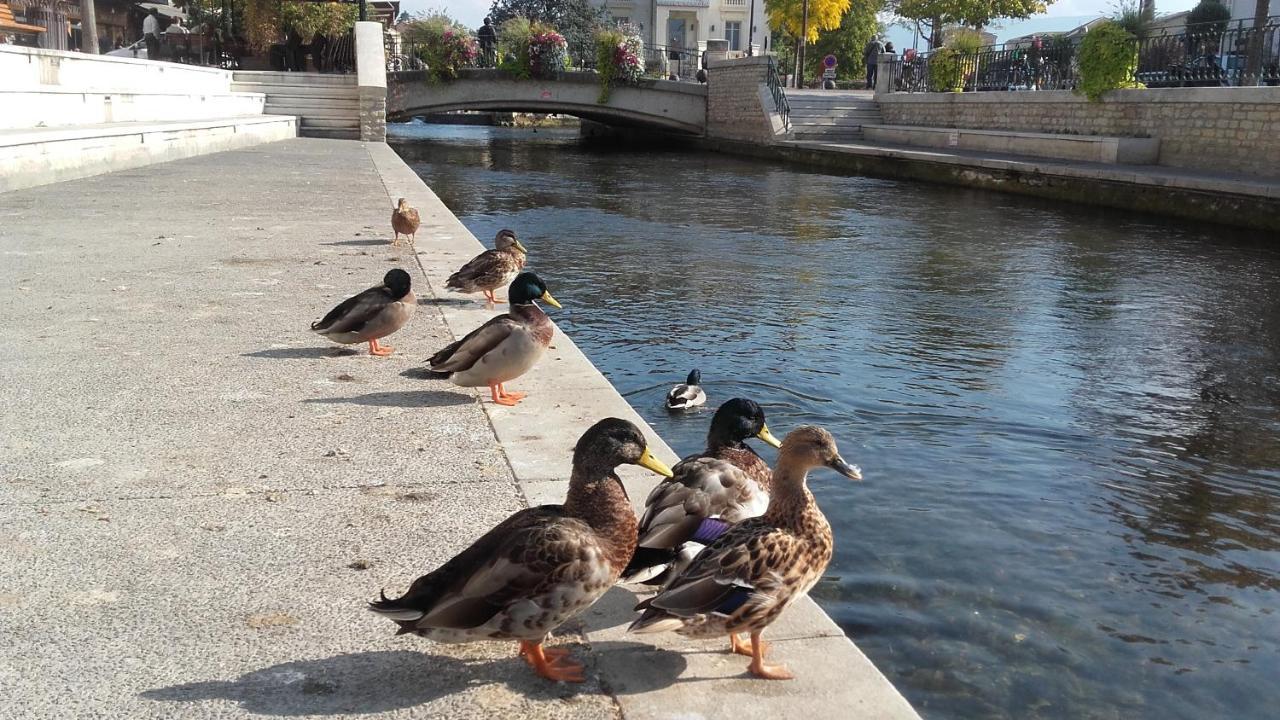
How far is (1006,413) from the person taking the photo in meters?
7.31

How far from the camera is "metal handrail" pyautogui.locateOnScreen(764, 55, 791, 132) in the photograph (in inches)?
1358

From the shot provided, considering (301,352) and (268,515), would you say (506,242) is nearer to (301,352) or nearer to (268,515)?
(301,352)

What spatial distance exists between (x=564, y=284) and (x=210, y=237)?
3597 mm

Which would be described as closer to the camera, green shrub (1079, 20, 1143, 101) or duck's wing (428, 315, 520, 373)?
duck's wing (428, 315, 520, 373)

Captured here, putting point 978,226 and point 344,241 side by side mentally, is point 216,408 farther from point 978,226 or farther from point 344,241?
point 978,226

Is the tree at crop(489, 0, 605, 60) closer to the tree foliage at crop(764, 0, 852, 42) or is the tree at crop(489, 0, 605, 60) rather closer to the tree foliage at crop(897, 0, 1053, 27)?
the tree foliage at crop(764, 0, 852, 42)

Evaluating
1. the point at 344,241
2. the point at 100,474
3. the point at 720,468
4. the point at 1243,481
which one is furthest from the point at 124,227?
the point at 1243,481

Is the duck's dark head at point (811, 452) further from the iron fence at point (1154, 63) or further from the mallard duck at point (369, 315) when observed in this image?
the iron fence at point (1154, 63)

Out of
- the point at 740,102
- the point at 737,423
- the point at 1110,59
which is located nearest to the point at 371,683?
the point at 737,423

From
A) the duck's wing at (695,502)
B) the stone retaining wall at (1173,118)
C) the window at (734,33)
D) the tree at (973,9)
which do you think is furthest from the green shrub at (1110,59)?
the window at (734,33)

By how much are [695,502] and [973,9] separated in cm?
5299

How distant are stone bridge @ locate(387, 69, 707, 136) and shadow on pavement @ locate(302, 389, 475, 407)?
116 ft

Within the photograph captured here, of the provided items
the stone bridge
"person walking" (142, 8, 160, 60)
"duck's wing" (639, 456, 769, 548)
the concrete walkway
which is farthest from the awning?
"duck's wing" (639, 456, 769, 548)

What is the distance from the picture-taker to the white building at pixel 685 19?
Result: 80625 mm
